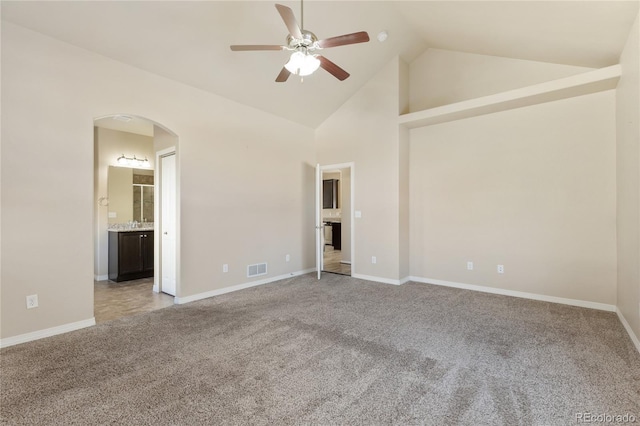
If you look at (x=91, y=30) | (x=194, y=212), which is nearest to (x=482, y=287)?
(x=194, y=212)

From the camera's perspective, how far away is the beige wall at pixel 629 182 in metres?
2.81

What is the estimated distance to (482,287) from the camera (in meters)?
4.71

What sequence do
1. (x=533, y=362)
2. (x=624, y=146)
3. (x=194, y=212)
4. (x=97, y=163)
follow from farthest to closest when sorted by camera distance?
(x=97, y=163)
(x=194, y=212)
(x=624, y=146)
(x=533, y=362)

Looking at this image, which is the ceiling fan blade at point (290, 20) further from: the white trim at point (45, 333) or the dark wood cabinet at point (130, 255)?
the dark wood cabinet at point (130, 255)

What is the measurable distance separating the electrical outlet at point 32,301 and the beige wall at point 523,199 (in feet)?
16.7

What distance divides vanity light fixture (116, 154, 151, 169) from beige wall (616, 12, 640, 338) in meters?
7.47

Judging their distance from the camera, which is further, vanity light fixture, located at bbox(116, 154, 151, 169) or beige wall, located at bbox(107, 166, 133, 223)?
vanity light fixture, located at bbox(116, 154, 151, 169)

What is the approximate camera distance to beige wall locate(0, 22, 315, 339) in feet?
9.43

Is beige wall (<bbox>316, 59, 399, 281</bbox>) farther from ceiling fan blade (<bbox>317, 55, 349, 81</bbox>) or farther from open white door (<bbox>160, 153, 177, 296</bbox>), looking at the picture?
open white door (<bbox>160, 153, 177, 296</bbox>)

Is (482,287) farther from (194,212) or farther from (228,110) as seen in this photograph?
(228,110)

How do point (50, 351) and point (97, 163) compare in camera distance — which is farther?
point (97, 163)

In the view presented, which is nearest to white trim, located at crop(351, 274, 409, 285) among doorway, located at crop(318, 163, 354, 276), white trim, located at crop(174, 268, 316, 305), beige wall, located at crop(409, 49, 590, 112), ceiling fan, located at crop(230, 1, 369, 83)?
doorway, located at crop(318, 163, 354, 276)

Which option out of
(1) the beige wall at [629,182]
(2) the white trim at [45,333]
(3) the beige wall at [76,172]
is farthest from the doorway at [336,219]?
(1) the beige wall at [629,182]

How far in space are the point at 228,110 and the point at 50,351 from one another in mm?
3592
